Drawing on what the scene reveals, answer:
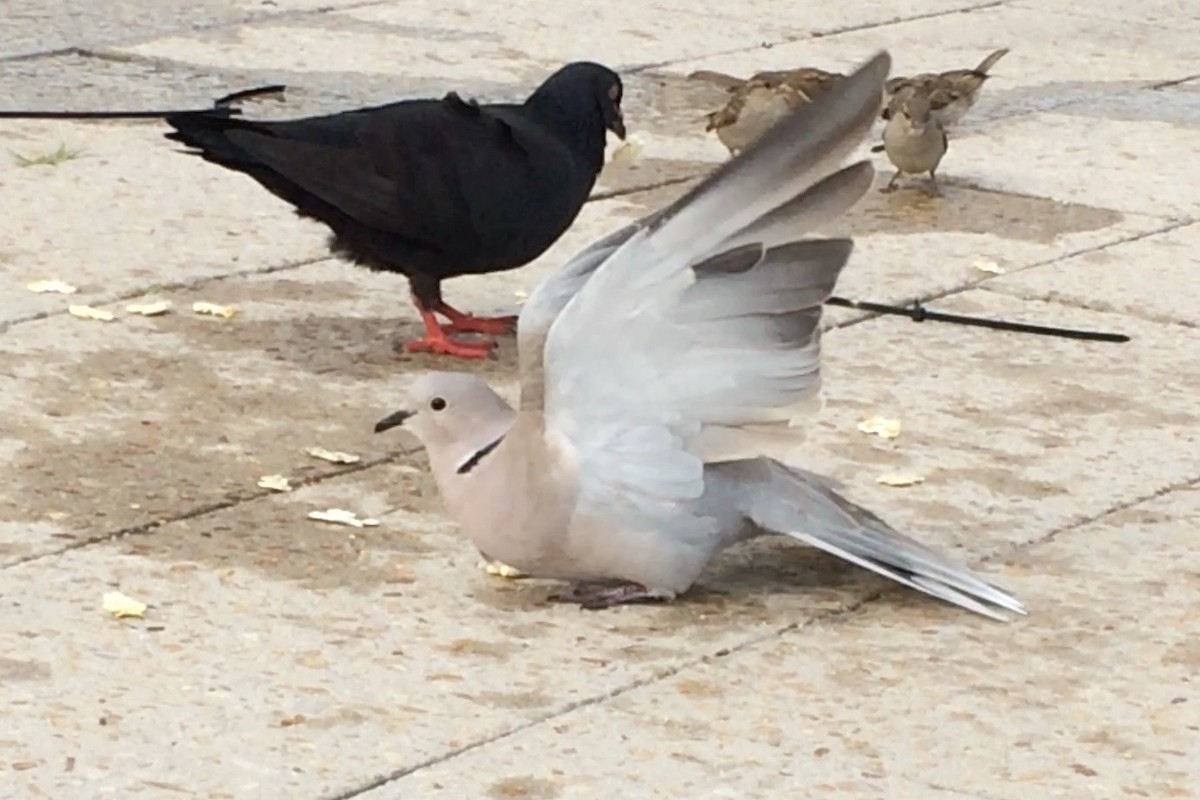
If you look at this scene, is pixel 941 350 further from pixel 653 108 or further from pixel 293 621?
pixel 653 108

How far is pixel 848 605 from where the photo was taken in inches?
205

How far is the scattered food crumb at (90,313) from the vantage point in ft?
23.4

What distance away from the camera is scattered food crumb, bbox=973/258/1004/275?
8.00 metres

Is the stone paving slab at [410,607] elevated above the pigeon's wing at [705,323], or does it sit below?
below

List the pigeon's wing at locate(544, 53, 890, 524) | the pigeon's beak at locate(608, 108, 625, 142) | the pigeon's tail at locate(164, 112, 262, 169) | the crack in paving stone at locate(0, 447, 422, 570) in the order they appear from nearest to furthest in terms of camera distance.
Result: the pigeon's wing at locate(544, 53, 890, 524)
the crack in paving stone at locate(0, 447, 422, 570)
the pigeon's tail at locate(164, 112, 262, 169)
the pigeon's beak at locate(608, 108, 625, 142)

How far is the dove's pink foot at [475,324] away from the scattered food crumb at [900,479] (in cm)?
164

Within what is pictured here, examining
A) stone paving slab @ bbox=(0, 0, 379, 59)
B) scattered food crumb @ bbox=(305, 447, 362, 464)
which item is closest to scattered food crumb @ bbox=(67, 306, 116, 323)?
scattered food crumb @ bbox=(305, 447, 362, 464)

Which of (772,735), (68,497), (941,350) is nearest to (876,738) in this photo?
(772,735)

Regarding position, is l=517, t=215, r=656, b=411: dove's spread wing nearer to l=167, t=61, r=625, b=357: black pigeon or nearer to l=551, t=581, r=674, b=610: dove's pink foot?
l=551, t=581, r=674, b=610: dove's pink foot

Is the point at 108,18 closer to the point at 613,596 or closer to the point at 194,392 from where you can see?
the point at 194,392

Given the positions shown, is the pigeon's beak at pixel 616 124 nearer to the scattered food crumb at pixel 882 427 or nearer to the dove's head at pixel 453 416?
the scattered food crumb at pixel 882 427

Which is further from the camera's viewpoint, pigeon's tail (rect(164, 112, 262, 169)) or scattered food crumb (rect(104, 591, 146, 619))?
pigeon's tail (rect(164, 112, 262, 169))

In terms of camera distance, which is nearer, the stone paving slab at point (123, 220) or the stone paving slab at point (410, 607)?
the stone paving slab at point (410, 607)

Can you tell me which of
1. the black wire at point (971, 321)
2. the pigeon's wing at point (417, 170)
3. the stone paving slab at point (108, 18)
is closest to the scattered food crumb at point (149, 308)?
the pigeon's wing at point (417, 170)
